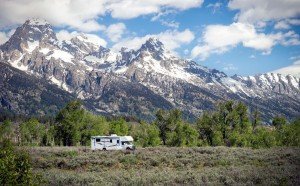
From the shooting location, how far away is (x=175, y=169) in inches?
1651

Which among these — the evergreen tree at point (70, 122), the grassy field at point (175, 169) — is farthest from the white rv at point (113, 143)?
the evergreen tree at point (70, 122)

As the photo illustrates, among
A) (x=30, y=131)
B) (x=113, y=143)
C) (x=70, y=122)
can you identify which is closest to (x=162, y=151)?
(x=113, y=143)

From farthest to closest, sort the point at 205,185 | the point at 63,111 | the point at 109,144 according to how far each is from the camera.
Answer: the point at 63,111 → the point at 109,144 → the point at 205,185

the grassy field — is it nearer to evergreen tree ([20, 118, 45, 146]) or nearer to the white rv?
the white rv

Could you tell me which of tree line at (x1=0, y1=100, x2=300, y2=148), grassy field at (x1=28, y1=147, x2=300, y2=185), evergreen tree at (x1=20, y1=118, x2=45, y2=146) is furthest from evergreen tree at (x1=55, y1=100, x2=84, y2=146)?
evergreen tree at (x1=20, y1=118, x2=45, y2=146)

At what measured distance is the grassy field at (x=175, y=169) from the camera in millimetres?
29922

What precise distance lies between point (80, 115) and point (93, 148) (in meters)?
25.7

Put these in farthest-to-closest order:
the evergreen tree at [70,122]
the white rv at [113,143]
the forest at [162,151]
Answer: the evergreen tree at [70,122] → the white rv at [113,143] → the forest at [162,151]

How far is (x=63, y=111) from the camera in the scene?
94.8 meters

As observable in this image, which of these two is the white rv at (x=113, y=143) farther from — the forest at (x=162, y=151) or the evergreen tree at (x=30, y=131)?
the evergreen tree at (x=30, y=131)

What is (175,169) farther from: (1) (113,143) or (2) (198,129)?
(2) (198,129)

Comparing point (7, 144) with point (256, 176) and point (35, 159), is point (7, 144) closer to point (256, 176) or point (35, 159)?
point (256, 176)

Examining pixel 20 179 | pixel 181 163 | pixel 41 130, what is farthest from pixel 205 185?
pixel 41 130

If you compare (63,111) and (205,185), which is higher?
(63,111)
